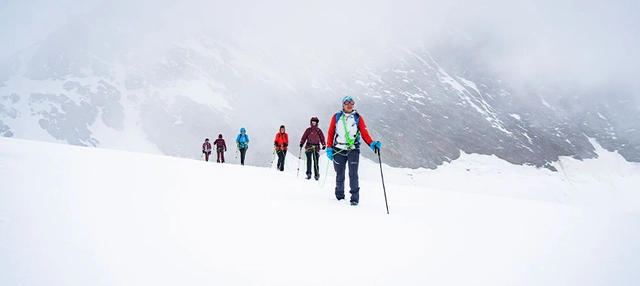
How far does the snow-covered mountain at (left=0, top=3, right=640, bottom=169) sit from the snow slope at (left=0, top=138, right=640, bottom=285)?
62.3m

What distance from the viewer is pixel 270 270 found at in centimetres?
293

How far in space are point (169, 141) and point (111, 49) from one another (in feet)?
224

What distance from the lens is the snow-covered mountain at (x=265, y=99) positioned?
79688mm

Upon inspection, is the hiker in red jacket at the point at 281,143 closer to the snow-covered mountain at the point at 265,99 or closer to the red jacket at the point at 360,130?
the red jacket at the point at 360,130

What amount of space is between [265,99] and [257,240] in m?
91.4

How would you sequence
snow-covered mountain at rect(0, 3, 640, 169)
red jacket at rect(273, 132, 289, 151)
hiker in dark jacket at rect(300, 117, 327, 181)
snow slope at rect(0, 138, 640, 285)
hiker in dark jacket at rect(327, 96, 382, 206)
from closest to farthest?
1. snow slope at rect(0, 138, 640, 285)
2. hiker in dark jacket at rect(327, 96, 382, 206)
3. hiker in dark jacket at rect(300, 117, 327, 181)
4. red jacket at rect(273, 132, 289, 151)
5. snow-covered mountain at rect(0, 3, 640, 169)

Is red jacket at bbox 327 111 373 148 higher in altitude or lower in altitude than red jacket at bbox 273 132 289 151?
lower

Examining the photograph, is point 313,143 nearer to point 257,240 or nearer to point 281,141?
point 281,141

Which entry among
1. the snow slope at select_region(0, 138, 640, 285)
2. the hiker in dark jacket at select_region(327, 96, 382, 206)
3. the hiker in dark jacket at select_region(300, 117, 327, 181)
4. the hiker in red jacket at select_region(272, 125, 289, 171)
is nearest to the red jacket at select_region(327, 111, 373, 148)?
the hiker in dark jacket at select_region(327, 96, 382, 206)

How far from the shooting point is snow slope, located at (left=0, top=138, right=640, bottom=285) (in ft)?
8.62

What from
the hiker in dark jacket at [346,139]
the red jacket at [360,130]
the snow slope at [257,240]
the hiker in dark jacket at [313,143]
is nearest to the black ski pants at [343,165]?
the hiker in dark jacket at [346,139]

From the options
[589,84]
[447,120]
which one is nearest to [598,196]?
[447,120]

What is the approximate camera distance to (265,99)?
93188mm

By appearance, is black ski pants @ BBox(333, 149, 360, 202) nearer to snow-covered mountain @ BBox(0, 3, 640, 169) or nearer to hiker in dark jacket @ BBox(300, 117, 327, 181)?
hiker in dark jacket @ BBox(300, 117, 327, 181)
